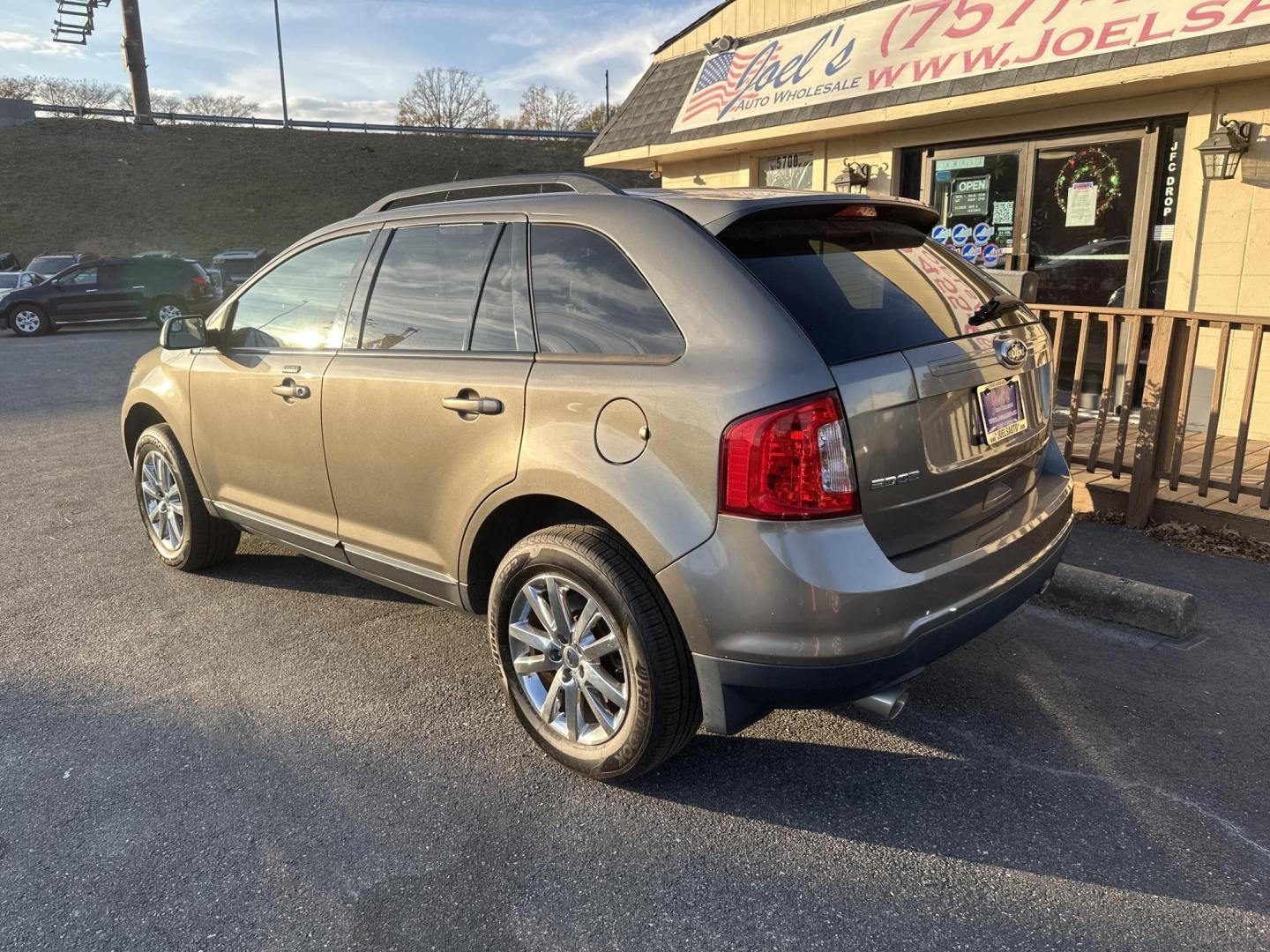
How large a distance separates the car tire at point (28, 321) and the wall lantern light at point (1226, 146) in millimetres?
20761

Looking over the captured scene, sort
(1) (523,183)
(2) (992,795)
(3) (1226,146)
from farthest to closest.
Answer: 1. (3) (1226,146)
2. (1) (523,183)
3. (2) (992,795)

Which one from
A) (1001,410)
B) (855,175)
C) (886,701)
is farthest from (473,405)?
(855,175)

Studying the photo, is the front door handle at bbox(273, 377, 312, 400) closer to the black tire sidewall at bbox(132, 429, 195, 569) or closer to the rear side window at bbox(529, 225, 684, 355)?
the black tire sidewall at bbox(132, 429, 195, 569)

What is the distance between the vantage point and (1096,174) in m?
7.85

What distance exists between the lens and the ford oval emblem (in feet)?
9.62

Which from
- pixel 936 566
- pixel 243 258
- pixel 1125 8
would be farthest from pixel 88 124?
pixel 936 566

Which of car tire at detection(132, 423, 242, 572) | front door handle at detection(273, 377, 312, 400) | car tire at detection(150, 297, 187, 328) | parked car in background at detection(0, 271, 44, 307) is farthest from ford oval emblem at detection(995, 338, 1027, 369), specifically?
parked car in background at detection(0, 271, 44, 307)

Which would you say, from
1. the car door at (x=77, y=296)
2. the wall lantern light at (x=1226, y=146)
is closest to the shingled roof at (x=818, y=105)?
the wall lantern light at (x=1226, y=146)

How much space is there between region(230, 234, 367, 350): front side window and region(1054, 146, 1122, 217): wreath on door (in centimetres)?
666

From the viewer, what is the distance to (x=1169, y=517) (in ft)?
16.9

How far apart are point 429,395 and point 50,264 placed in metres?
24.0

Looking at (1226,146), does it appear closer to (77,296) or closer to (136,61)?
(77,296)

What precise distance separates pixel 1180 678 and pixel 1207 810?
3.03 feet

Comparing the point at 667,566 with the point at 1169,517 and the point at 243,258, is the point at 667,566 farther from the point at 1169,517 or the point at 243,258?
the point at 243,258
